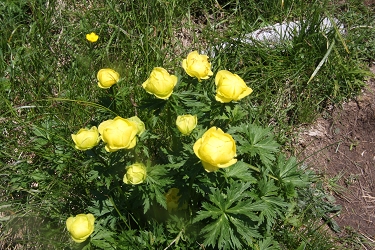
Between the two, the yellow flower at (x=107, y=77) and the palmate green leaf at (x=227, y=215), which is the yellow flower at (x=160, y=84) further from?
the palmate green leaf at (x=227, y=215)

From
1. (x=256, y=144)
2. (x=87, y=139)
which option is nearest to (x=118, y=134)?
(x=87, y=139)

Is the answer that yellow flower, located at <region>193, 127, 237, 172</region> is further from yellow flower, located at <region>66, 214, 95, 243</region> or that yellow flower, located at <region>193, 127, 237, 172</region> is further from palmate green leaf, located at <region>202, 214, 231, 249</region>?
yellow flower, located at <region>66, 214, 95, 243</region>

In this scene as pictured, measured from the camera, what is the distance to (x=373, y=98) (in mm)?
2420

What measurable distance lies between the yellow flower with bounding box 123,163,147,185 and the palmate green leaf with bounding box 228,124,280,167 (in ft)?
1.19

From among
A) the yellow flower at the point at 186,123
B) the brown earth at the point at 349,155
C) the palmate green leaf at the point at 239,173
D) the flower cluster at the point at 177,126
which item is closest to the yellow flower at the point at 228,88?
the flower cluster at the point at 177,126

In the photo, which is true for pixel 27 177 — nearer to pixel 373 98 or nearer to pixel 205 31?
pixel 205 31

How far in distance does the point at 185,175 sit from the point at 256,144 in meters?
0.30

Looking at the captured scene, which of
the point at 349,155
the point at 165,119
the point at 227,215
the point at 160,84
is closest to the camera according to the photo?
the point at 160,84

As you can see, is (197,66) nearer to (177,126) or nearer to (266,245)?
(177,126)

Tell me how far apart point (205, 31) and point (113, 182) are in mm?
1174

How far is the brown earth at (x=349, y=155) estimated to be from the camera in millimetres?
→ 2119

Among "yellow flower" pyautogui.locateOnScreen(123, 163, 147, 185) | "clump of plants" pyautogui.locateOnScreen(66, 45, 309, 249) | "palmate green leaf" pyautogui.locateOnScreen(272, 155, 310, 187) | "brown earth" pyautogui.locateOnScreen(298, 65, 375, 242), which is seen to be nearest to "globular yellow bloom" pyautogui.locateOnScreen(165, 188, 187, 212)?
"clump of plants" pyautogui.locateOnScreen(66, 45, 309, 249)

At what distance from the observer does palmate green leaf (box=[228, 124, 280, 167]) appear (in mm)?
1572

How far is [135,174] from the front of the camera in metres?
1.37
